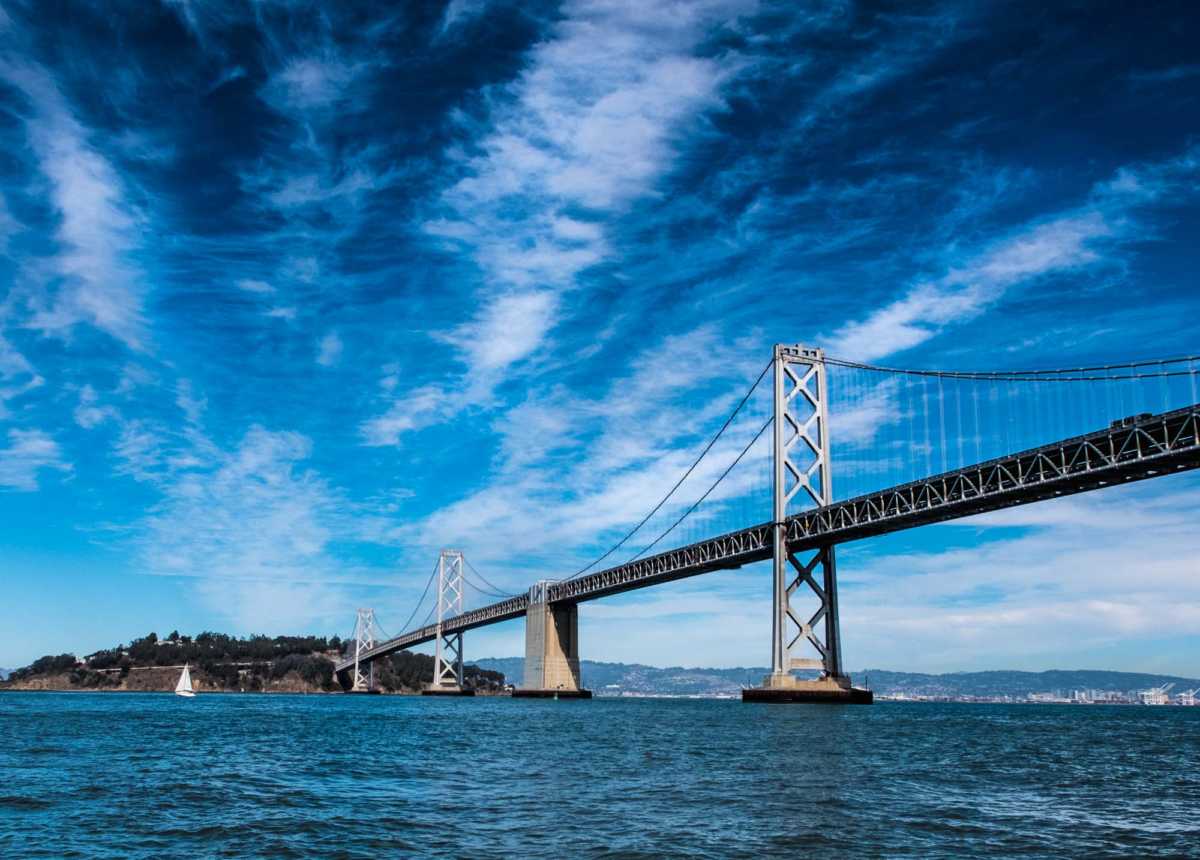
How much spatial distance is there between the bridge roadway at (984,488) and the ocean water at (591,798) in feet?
47.8

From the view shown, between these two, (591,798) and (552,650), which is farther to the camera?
(552,650)

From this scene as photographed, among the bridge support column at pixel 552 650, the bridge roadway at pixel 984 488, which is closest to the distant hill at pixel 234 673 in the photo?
the bridge support column at pixel 552 650

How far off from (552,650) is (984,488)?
54.2 m

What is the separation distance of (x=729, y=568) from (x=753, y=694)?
11855mm

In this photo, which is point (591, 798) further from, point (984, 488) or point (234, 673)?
point (234, 673)

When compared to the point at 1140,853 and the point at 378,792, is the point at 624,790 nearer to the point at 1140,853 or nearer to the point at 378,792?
the point at 378,792

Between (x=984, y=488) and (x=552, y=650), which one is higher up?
(x=984, y=488)

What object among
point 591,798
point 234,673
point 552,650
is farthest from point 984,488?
point 234,673

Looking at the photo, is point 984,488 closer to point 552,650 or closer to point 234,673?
point 552,650

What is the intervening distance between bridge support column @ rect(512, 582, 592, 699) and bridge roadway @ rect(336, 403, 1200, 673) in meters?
18.9

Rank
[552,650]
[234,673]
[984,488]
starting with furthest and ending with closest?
[234,673], [552,650], [984,488]

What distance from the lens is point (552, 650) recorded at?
9488 cm

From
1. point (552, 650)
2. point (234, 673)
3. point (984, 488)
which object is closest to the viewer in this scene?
point (984, 488)

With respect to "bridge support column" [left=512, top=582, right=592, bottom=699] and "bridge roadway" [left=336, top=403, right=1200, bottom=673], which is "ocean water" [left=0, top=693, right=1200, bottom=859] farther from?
"bridge support column" [left=512, top=582, right=592, bottom=699]
